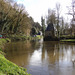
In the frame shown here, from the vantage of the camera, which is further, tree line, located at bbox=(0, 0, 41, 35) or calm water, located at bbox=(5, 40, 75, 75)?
tree line, located at bbox=(0, 0, 41, 35)

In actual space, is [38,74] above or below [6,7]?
below

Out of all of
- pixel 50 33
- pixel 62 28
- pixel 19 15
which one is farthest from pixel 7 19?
pixel 62 28

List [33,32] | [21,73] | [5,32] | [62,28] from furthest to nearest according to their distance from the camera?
[33,32], [62,28], [5,32], [21,73]

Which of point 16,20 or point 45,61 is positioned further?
point 16,20

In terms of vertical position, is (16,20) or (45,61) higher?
(16,20)

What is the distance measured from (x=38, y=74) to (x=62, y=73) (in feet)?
5.08

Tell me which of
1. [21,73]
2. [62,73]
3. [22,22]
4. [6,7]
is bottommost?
[62,73]

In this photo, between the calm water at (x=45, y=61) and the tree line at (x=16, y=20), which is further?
the tree line at (x=16, y=20)

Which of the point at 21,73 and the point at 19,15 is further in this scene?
the point at 19,15

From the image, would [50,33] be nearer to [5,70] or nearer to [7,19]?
[7,19]

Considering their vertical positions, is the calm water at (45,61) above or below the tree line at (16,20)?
below

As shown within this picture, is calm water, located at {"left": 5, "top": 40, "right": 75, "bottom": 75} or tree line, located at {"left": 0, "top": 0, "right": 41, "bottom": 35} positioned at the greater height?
tree line, located at {"left": 0, "top": 0, "right": 41, "bottom": 35}

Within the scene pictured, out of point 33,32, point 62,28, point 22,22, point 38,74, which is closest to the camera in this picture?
point 38,74

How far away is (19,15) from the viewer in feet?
133
